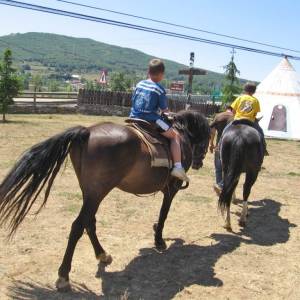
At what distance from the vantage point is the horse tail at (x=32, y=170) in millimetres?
4770

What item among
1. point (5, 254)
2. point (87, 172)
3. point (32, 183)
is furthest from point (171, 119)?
point (5, 254)

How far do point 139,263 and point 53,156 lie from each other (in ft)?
6.16

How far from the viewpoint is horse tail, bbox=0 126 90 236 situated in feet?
15.6

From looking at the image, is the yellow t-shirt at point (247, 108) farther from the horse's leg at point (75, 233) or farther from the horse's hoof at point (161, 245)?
the horse's leg at point (75, 233)

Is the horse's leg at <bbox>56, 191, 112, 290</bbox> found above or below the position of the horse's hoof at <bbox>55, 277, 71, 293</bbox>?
above

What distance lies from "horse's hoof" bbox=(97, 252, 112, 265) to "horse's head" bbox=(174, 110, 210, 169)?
89.9 inches

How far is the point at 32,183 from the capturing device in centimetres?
485

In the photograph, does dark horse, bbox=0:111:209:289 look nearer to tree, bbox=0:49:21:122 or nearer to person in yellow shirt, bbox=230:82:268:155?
person in yellow shirt, bbox=230:82:268:155

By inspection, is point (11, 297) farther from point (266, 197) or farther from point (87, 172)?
point (266, 197)

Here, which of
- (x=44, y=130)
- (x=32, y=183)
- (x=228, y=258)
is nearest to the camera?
(x=32, y=183)

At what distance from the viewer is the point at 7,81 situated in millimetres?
21938

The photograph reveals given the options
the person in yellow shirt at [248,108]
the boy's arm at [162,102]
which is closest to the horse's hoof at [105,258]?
the boy's arm at [162,102]

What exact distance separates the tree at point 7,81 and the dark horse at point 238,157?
16245mm

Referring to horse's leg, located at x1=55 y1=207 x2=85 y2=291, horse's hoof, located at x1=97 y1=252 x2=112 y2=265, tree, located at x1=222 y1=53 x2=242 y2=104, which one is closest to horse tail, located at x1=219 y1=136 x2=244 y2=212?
horse's hoof, located at x1=97 y1=252 x2=112 y2=265
